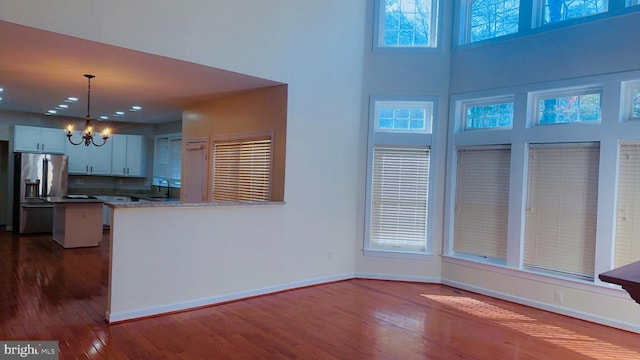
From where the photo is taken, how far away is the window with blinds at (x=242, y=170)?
17.5 feet

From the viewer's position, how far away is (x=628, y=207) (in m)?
4.15

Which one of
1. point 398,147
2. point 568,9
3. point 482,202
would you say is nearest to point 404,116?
point 398,147

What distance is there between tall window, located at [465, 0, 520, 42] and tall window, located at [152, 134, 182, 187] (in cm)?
615

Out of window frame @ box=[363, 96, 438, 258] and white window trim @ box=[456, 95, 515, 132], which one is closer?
white window trim @ box=[456, 95, 515, 132]

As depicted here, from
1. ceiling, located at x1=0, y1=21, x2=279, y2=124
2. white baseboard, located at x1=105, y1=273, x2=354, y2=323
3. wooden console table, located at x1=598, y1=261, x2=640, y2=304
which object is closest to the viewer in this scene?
wooden console table, located at x1=598, y1=261, x2=640, y2=304

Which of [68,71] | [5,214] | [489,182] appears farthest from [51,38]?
[5,214]

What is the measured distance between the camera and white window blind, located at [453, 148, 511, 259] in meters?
5.12

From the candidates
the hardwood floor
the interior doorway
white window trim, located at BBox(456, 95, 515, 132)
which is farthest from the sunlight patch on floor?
the interior doorway

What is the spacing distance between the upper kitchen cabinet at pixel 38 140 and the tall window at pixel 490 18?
8249mm

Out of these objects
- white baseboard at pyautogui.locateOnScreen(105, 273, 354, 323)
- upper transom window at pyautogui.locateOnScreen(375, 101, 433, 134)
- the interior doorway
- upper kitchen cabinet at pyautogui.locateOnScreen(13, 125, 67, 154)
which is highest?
upper transom window at pyautogui.locateOnScreen(375, 101, 433, 134)

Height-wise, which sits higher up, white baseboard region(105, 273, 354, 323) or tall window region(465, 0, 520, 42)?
tall window region(465, 0, 520, 42)

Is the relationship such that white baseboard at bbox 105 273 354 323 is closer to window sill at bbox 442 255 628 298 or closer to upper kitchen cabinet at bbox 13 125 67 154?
window sill at bbox 442 255 628 298

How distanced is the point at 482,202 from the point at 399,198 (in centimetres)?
107

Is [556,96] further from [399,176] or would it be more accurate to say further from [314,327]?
[314,327]
